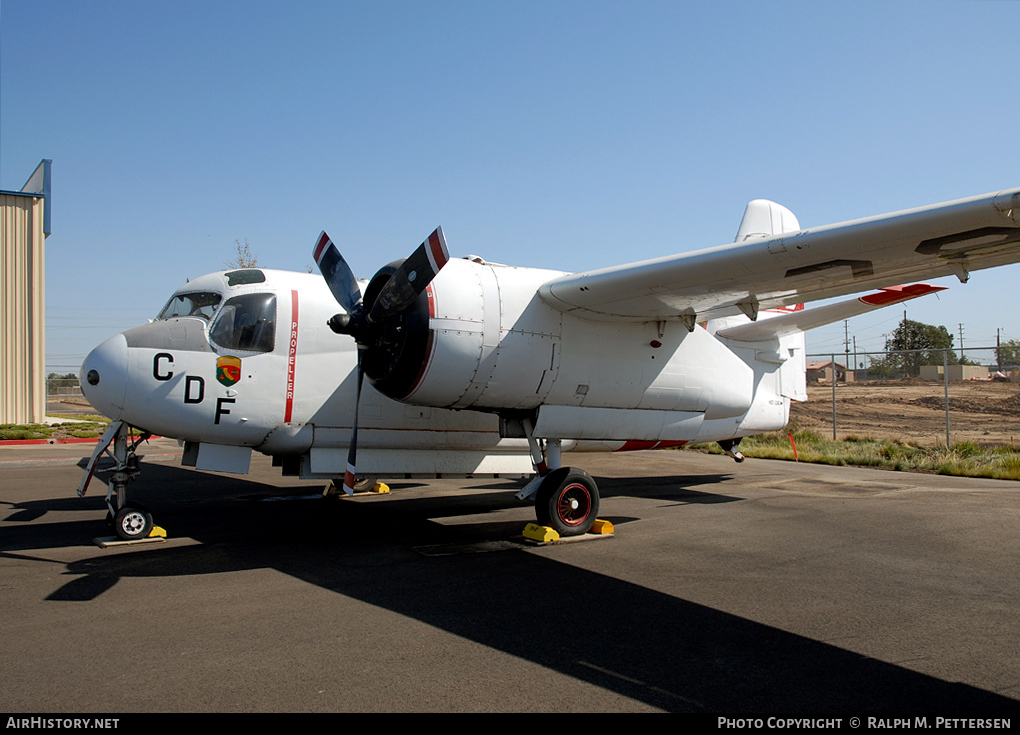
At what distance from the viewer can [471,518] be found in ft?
34.3

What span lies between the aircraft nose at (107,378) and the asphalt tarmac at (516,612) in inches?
67.9

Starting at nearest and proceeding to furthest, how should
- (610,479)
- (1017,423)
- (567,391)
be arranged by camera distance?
1. (567,391)
2. (610,479)
3. (1017,423)

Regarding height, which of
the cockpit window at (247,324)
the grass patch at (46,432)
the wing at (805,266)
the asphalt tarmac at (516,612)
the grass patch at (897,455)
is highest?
the wing at (805,266)

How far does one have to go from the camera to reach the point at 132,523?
852 centimetres

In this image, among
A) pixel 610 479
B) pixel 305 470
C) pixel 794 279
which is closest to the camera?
pixel 794 279

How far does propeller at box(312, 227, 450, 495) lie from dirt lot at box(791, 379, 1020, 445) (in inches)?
712

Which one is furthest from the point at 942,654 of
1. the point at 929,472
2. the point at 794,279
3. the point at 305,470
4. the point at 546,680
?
the point at 929,472

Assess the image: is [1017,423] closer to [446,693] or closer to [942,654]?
[942,654]

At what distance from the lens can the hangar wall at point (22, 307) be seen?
29.7 meters

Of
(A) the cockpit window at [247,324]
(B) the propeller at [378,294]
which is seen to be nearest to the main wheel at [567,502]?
(B) the propeller at [378,294]

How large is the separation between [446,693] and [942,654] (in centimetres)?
339

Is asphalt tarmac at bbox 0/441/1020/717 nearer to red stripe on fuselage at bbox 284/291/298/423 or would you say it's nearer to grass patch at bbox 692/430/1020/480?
red stripe on fuselage at bbox 284/291/298/423

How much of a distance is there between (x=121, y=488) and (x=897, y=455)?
16.8 metres

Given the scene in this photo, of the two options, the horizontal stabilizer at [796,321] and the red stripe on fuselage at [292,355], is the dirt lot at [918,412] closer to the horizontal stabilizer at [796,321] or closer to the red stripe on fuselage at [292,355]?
the horizontal stabilizer at [796,321]
